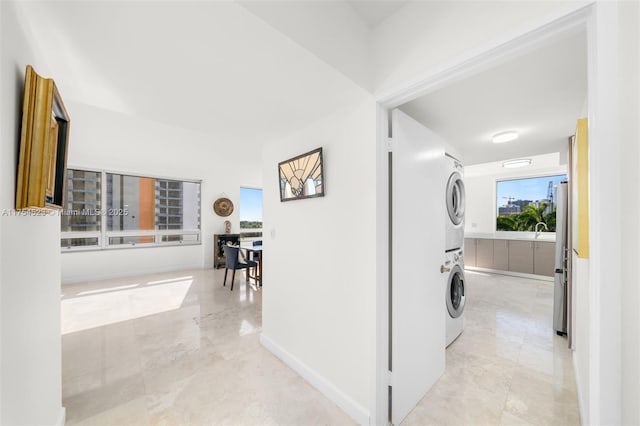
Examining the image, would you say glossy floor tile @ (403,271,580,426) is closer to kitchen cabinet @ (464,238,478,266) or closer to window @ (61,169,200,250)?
kitchen cabinet @ (464,238,478,266)

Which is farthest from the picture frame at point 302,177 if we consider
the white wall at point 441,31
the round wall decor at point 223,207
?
the round wall decor at point 223,207

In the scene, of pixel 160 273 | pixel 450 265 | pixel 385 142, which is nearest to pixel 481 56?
pixel 385 142

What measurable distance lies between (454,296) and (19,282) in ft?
9.87

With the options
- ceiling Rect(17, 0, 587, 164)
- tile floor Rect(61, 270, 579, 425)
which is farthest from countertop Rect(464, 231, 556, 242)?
ceiling Rect(17, 0, 587, 164)

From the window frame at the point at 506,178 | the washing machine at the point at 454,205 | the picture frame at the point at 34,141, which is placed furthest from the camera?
the window frame at the point at 506,178

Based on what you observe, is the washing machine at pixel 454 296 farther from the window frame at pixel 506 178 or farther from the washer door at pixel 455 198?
the window frame at pixel 506 178

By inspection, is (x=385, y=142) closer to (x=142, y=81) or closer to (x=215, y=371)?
(x=142, y=81)

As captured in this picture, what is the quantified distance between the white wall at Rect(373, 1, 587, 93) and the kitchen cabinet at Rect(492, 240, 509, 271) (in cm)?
551

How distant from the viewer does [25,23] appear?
0.97 metres

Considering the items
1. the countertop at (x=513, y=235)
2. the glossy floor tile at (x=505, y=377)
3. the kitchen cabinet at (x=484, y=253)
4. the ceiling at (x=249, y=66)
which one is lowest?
the glossy floor tile at (x=505, y=377)

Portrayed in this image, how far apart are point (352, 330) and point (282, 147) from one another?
→ 1613mm

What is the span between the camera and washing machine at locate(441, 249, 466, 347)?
2.38m

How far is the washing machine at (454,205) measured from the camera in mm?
2293

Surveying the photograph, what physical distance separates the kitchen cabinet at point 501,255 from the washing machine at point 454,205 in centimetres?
373
